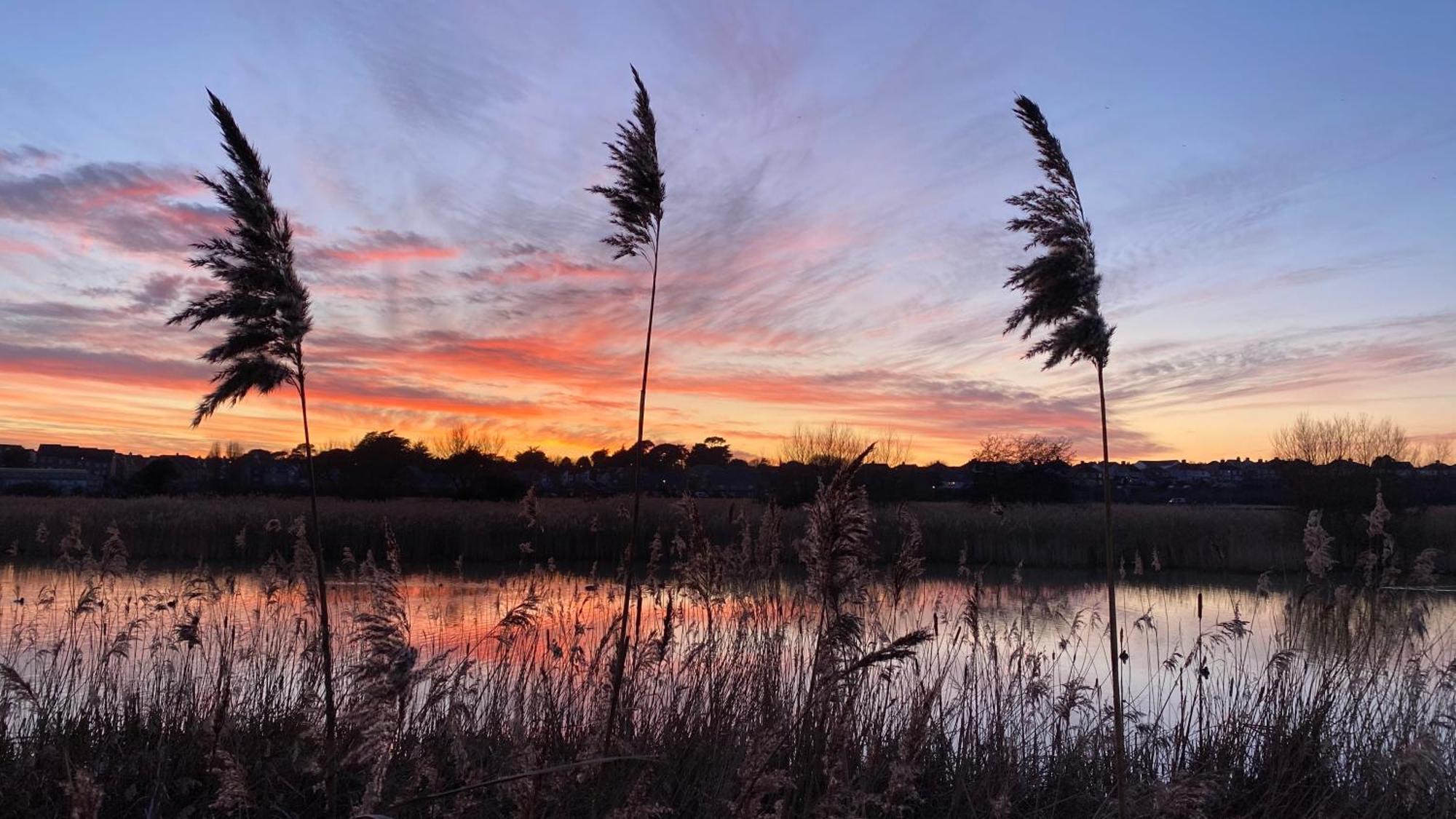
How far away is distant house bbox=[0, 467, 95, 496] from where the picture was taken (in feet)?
125

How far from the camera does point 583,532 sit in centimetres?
2141

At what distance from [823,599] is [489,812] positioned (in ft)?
6.40

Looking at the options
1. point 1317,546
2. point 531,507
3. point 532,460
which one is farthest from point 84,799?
point 532,460

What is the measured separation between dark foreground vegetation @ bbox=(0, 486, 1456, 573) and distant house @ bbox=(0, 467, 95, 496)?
1347 cm

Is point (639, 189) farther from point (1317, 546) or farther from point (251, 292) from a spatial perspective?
point (1317, 546)

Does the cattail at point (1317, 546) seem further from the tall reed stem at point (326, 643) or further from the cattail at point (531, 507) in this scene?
the tall reed stem at point (326, 643)

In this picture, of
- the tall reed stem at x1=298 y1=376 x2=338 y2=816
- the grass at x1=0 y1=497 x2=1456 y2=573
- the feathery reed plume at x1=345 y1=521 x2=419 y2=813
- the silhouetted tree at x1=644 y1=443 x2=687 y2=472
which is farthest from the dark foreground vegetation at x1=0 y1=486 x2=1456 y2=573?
the feathery reed plume at x1=345 y1=521 x2=419 y2=813

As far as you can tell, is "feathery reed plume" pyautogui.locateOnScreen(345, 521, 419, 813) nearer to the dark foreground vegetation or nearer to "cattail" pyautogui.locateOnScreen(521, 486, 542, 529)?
"cattail" pyautogui.locateOnScreen(521, 486, 542, 529)

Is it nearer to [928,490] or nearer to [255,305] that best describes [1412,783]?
[255,305]

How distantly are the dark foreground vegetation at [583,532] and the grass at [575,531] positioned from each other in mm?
35

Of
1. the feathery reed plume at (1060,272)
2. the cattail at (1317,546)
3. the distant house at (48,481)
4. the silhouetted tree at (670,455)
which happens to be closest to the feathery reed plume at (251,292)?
the feathery reed plume at (1060,272)

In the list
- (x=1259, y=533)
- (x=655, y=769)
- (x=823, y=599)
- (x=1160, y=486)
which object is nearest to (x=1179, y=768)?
(x=655, y=769)

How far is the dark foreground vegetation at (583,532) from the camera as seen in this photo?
20.1m

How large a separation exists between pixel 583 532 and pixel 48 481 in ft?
116
